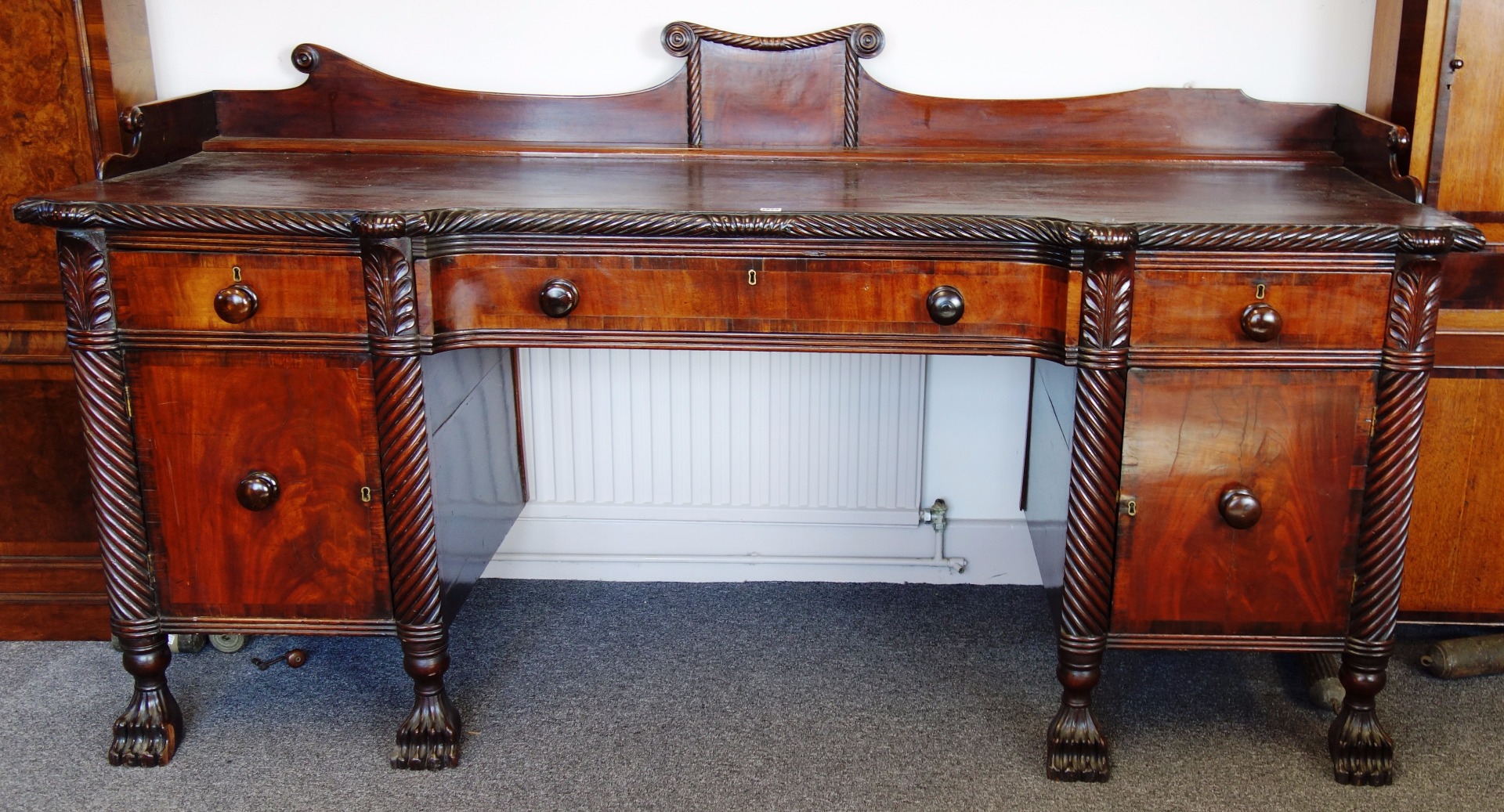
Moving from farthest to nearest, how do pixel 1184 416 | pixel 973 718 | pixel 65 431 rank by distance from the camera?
pixel 65 431
pixel 973 718
pixel 1184 416

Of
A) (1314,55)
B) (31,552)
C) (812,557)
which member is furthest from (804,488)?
(31,552)

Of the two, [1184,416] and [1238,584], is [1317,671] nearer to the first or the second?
[1238,584]

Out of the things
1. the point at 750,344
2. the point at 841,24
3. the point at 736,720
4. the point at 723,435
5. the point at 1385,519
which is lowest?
the point at 736,720

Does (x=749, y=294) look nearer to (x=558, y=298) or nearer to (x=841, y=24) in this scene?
(x=558, y=298)

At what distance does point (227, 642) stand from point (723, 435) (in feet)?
3.40

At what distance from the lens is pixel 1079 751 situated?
210 cm

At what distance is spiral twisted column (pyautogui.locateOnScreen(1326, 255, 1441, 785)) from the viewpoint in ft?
6.04

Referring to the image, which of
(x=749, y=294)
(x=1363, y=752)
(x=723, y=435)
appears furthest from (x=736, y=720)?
(x=1363, y=752)

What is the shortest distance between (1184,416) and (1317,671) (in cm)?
72

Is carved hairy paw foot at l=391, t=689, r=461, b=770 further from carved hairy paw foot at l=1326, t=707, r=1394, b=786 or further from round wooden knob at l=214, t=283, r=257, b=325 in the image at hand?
carved hairy paw foot at l=1326, t=707, r=1394, b=786

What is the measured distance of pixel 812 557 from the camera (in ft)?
9.06

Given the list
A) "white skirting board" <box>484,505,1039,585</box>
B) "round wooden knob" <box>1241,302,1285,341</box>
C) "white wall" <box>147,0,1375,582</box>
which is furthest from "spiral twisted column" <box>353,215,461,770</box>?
"round wooden knob" <box>1241,302,1285,341</box>

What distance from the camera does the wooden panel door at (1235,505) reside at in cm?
190

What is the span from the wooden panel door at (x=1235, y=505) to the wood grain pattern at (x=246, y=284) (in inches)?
45.8
